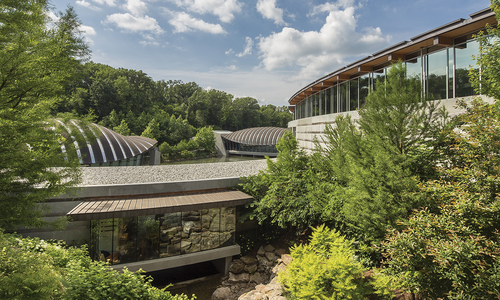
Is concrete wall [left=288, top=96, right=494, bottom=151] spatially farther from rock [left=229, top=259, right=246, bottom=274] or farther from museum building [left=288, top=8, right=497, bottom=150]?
rock [left=229, top=259, right=246, bottom=274]

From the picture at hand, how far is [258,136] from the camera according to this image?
48.8m

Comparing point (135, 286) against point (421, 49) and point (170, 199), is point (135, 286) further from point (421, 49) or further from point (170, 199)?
point (421, 49)

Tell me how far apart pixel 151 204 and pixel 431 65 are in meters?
13.4

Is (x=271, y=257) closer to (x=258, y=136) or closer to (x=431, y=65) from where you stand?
(x=431, y=65)

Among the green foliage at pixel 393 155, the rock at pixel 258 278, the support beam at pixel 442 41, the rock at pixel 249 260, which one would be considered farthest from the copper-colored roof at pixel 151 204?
the support beam at pixel 442 41

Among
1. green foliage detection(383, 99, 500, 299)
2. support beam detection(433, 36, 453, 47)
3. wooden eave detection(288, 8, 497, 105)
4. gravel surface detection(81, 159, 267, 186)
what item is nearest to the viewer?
green foliage detection(383, 99, 500, 299)

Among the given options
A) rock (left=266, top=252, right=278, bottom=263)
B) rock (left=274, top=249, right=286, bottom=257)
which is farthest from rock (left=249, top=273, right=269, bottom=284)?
rock (left=274, top=249, right=286, bottom=257)

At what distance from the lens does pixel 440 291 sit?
5320mm

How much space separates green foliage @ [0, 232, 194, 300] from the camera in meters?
3.19

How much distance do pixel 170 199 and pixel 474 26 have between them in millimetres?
13682

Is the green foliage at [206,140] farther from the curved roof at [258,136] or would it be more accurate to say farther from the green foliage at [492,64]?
the green foliage at [492,64]

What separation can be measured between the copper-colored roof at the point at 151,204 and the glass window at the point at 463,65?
9.80 meters

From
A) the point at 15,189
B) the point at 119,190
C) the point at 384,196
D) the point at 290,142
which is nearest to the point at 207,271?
the point at 119,190

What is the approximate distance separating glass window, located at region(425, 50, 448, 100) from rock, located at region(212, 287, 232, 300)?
1209cm
